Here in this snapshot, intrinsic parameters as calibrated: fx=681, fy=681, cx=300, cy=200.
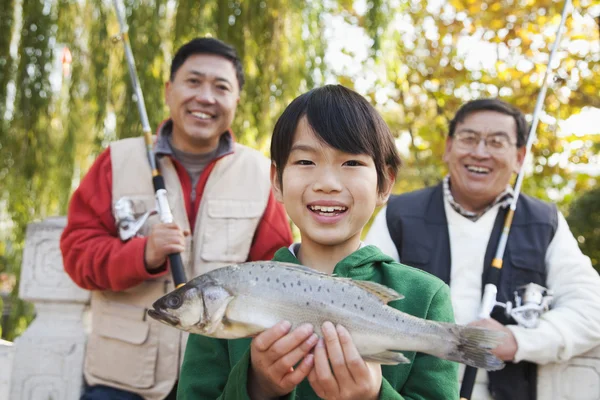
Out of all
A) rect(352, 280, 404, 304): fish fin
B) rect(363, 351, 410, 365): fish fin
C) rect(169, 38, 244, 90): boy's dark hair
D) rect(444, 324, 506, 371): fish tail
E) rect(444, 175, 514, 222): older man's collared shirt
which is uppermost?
rect(169, 38, 244, 90): boy's dark hair

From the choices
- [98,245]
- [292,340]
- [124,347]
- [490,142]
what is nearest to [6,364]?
[124,347]

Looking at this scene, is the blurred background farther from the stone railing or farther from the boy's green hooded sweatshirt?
the boy's green hooded sweatshirt

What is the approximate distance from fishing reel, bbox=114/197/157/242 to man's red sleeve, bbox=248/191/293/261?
1.87ft

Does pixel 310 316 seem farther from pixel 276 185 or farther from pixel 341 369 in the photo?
pixel 276 185

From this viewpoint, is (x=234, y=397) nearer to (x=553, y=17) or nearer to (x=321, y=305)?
(x=321, y=305)

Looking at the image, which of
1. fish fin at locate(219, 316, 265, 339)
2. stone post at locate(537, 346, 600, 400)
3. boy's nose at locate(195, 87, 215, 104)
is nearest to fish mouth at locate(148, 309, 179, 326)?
fish fin at locate(219, 316, 265, 339)

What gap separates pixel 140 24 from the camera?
17.9 feet

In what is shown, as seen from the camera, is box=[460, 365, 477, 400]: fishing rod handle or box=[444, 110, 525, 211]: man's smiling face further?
box=[444, 110, 525, 211]: man's smiling face

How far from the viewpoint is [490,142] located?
3.58 meters

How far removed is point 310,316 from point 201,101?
2.03 meters

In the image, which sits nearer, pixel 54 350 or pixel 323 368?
pixel 323 368

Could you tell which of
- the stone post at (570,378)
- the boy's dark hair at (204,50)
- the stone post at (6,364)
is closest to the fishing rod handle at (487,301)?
the stone post at (570,378)

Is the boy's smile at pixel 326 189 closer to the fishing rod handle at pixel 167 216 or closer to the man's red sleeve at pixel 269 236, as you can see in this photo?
the fishing rod handle at pixel 167 216

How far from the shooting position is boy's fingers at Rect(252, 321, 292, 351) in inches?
65.7
